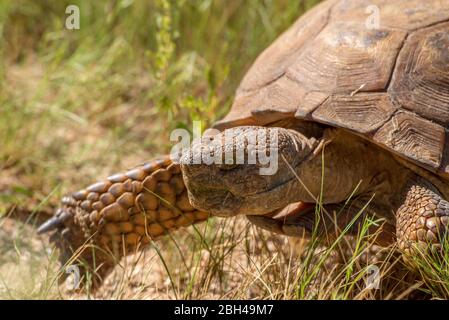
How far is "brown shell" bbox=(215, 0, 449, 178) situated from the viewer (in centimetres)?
322

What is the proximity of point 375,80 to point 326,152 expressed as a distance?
1.21 ft

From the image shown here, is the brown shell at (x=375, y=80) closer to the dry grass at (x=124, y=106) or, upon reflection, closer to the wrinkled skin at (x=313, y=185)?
the wrinkled skin at (x=313, y=185)

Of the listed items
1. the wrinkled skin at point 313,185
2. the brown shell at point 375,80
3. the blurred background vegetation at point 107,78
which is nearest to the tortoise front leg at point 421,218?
the wrinkled skin at point 313,185

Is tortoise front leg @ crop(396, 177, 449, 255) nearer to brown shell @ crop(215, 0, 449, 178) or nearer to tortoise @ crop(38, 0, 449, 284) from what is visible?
tortoise @ crop(38, 0, 449, 284)

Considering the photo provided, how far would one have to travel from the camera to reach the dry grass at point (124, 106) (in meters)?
3.64

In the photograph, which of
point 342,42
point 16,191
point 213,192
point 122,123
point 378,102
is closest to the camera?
point 213,192

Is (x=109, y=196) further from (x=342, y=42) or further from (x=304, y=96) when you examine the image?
(x=342, y=42)

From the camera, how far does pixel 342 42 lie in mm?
3545

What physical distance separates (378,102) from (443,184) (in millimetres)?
432

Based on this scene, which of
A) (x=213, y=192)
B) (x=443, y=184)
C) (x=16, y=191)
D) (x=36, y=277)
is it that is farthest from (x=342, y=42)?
(x=16, y=191)

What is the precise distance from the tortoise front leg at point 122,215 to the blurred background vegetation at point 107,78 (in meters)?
0.81

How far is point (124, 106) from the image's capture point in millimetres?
5715

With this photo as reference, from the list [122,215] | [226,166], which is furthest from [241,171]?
[122,215]

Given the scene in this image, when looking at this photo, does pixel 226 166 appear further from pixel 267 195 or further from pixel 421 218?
pixel 421 218
